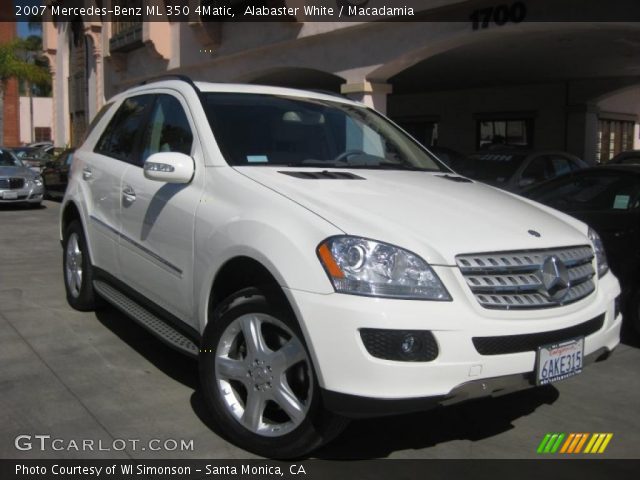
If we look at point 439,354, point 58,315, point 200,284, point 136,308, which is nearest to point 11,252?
point 58,315

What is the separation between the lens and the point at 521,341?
9.87ft

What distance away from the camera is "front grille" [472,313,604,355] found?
292 cm

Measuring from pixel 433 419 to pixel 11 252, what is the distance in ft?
24.2

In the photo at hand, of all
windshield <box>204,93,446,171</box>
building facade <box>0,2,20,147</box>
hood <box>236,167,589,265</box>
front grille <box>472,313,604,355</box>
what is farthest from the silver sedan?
building facade <box>0,2,20,147</box>

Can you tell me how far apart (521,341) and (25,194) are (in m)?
13.9

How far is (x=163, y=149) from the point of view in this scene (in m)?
4.45

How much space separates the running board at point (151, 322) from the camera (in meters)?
3.81

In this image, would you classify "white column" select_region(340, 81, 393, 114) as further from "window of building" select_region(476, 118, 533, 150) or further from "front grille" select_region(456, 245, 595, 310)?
"front grille" select_region(456, 245, 595, 310)

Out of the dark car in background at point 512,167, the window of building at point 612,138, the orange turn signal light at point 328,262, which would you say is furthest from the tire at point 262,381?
the window of building at point 612,138

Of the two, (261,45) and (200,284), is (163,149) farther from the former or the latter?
(261,45)

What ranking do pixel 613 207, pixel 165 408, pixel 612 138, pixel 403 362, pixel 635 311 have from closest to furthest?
pixel 403 362 → pixel 165 408 → pixel 635 311 → pixel 613 207 → pixel 612 138

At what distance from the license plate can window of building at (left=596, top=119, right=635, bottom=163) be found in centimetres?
1737

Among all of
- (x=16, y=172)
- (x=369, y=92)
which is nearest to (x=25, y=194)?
(x=16, y=172)

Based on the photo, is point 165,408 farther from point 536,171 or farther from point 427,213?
point 536,171
